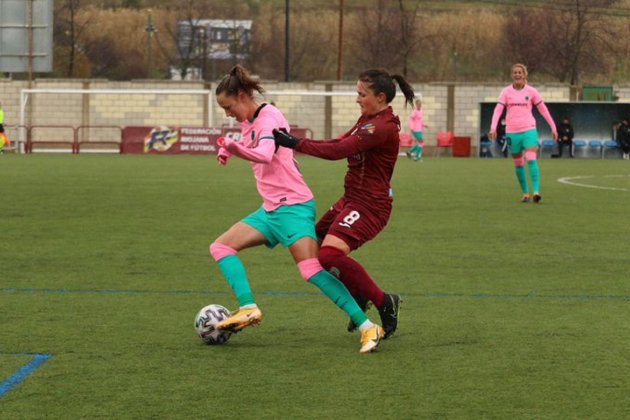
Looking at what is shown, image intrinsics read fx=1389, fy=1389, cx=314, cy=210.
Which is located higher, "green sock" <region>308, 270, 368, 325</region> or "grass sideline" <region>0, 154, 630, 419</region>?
"green sock" <region>308, 270, 368, 325</region>

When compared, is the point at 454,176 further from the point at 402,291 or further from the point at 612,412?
the point at 612,412

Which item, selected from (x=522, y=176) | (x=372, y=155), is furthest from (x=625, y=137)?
(x=372, y=155)

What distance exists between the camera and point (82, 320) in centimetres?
883

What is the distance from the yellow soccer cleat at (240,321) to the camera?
7883mm

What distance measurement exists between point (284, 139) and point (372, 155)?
2.04ft

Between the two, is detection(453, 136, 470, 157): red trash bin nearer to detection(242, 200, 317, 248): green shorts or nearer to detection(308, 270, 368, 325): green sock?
detection(242, 200, 317, 248): green shorts

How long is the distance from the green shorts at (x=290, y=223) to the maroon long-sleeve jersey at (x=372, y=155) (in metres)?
0.26

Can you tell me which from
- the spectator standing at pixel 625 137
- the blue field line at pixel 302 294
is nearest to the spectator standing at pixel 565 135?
the spectator standing at pixel 625 137

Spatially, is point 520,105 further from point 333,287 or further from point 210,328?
point 210,328

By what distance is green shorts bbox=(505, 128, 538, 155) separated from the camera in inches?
824

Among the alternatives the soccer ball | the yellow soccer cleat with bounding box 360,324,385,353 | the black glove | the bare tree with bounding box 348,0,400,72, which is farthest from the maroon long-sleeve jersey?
the bare tree with bounding box 348,0,400,72

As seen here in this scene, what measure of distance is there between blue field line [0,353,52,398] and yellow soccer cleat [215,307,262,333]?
1003 millimetres

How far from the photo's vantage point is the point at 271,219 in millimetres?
8078

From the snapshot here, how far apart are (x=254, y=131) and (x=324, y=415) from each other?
226 centimetres
